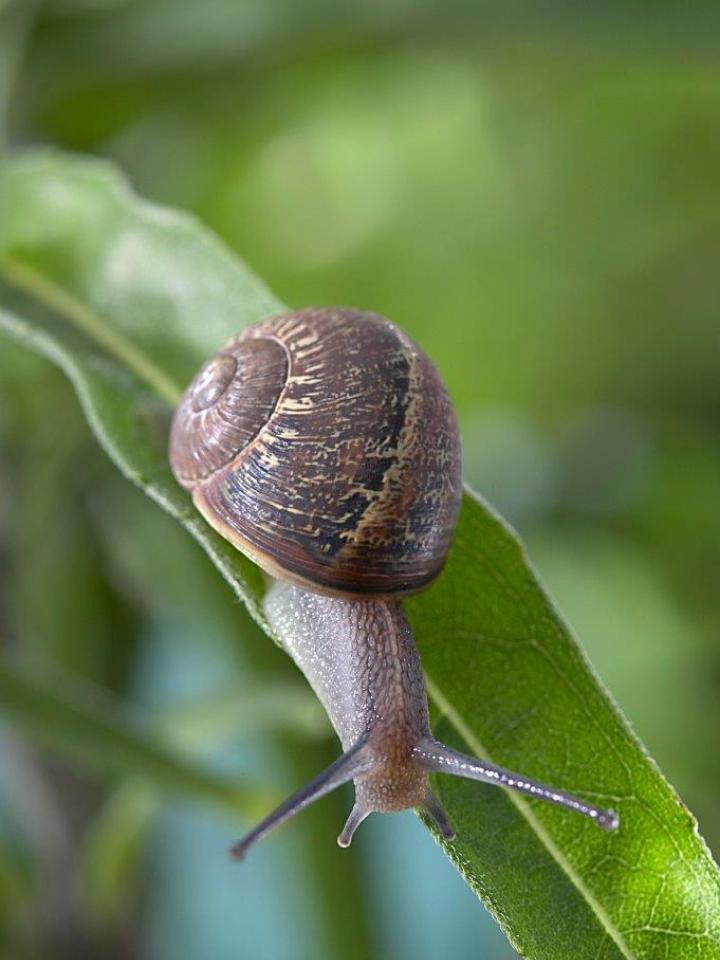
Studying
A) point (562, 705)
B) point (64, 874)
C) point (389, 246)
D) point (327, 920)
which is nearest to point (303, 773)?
point (327, 920)

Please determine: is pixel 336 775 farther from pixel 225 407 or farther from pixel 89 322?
pixel 89 322

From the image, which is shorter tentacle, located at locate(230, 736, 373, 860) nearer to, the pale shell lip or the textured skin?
the textured skin

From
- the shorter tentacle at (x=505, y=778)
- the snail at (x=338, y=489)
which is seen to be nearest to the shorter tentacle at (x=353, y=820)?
the snail at (x=338, y=489)

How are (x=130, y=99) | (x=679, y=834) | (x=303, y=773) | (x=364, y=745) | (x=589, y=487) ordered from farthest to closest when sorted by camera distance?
(x=589, y=487) < (x=130, y=99) < (x=303, y=773) < (x=364, y=745) < (x=679, y=834)

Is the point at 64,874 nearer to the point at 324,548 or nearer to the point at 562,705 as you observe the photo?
the point at 324,548

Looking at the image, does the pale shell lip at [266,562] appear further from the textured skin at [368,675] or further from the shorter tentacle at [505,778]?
the shorter tentacle at [505,778]

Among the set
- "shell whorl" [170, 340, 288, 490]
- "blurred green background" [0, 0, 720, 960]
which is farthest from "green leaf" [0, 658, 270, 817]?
"shell whorl" [170, 340, 288, 490]

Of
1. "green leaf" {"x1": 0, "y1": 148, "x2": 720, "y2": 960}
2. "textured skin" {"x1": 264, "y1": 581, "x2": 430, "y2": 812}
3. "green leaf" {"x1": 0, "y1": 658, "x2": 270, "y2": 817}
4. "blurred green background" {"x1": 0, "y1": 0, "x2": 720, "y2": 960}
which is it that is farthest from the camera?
"blurred green background" {"x1": 0, "y1": 0, "x2": 720, "y2": 960}
